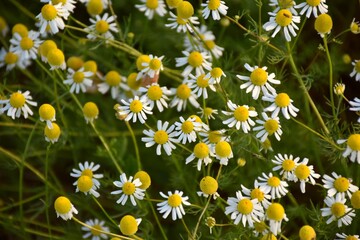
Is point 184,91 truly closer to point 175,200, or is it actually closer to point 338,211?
point 175,200

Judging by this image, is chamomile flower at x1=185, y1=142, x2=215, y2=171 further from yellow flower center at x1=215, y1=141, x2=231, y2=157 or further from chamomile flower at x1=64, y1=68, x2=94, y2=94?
chamomile flower at x1=64, y1=68, x2=94, y2=94

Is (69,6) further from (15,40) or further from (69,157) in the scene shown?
(69,157)

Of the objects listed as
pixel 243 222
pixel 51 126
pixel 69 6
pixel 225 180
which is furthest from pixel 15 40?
pixel 243 222

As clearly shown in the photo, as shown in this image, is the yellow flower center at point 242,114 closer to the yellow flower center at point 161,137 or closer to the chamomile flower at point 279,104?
the chamomile flower at point 279,104

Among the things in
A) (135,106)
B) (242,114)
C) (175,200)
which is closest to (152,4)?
(135,106)

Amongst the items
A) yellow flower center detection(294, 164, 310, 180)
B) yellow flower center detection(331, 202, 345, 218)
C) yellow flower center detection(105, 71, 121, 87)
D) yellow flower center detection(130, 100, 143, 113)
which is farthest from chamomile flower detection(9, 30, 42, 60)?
yellow flower center detection(331, 202, 345, 218)

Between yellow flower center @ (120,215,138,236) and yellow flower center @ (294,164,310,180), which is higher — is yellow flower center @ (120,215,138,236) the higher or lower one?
the lower one
